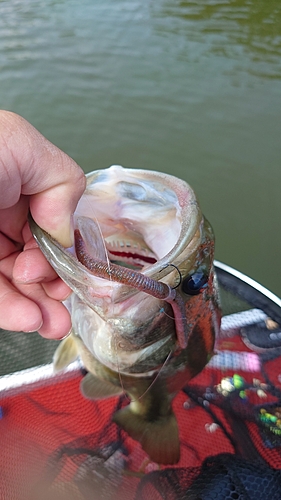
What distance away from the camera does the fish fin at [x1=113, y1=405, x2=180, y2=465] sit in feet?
6.27

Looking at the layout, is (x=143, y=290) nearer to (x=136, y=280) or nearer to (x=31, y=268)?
(x=136, y=280)

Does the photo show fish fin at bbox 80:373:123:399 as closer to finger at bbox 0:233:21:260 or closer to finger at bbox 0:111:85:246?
finger at bbox 0:233:21:260

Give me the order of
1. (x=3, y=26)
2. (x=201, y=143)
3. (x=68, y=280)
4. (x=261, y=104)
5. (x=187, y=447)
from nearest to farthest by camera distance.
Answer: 1. (x=68, y=280)
2. (x=187, y=447)
3. (x=201, y=143)
4. (x=261, y=104)
5. (x=3, y=26)

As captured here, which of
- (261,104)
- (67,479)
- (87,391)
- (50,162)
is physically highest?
(50,162)

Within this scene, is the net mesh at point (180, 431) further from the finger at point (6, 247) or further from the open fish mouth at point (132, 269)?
the finger at point (6, 247)

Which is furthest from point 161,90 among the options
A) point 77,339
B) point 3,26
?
point 77,339

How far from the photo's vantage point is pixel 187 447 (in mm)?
2230

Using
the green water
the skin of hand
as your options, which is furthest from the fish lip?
the green water

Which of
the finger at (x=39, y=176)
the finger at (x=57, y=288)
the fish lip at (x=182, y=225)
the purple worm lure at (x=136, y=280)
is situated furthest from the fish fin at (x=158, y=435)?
the finger at (x=39, y=176)

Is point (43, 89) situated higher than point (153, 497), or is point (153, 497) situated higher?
point (43, 89)

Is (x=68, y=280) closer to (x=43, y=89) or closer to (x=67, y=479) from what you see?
(x=67, y=479)

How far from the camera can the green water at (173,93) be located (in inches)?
178

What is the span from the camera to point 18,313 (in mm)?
1568

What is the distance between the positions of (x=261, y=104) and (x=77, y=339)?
492cm
